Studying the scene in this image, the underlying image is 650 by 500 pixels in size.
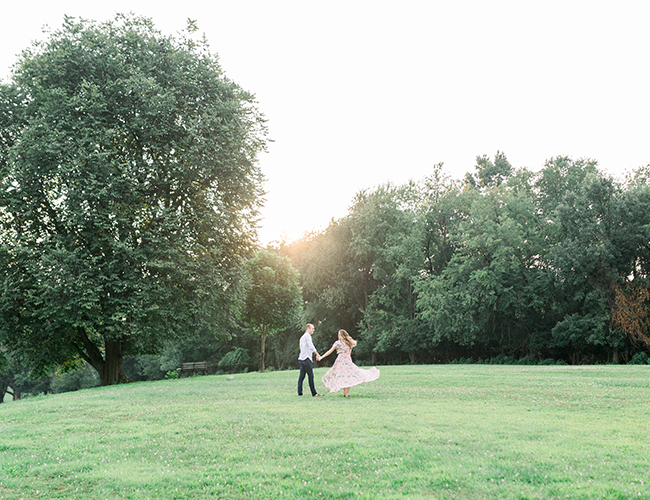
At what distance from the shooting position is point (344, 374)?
14984 millimetres

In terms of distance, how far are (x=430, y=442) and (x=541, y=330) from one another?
42.4 m

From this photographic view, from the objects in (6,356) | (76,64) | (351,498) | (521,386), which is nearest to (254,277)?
(6,356)

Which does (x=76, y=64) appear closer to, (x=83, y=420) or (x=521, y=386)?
(x=83, y=420)

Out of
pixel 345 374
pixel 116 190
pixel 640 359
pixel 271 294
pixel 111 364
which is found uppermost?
pixel 116 190

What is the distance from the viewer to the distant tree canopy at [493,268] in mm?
40281

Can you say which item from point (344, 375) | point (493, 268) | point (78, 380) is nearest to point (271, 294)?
point (493, 268)

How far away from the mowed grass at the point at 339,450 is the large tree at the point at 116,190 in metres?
11.1

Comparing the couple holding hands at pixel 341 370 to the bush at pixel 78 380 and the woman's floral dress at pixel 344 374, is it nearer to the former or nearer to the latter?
the woman's floral dress at pixel 344 374

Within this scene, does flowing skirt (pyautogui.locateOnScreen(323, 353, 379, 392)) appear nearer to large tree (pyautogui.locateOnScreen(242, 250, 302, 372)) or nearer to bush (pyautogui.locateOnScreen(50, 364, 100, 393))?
large tree (pyautogui.locateOnScreen(242, 250, 302, 372))

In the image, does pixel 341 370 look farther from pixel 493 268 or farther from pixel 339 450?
pixel 493 268

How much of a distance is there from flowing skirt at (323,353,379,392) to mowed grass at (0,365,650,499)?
61.3 inches

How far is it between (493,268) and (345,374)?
33729mm

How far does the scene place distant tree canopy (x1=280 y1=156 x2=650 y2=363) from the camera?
40.3 metres

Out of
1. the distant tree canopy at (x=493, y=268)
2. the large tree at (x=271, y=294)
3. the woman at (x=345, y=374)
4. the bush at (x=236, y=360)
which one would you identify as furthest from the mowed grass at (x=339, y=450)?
the bush at (x=236, y=360)
